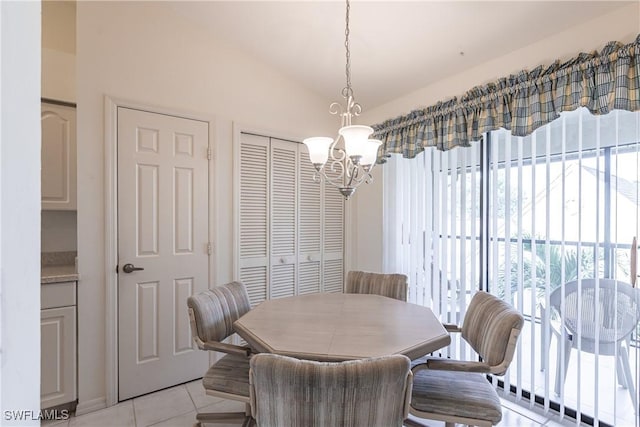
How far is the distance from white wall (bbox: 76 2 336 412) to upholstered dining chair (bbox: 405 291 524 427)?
1.82 meters

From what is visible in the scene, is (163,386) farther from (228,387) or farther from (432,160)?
(432,160)

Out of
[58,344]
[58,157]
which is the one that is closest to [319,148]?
[58,157]

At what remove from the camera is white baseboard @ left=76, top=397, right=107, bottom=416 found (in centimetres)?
215

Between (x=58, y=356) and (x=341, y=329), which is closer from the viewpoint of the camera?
(x=341, y=329)

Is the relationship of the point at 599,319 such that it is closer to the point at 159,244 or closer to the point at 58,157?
the point at 159,244

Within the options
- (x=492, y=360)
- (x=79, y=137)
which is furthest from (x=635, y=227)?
(x=79, y=137)

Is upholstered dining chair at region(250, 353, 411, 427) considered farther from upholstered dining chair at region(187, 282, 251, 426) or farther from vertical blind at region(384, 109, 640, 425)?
vertical blind at region(384, 109, 640, 425)

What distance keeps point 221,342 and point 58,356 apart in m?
1.13

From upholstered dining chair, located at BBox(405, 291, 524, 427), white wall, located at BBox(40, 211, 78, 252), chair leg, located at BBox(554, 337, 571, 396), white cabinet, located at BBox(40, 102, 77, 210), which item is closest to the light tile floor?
chair leg, located at BBox(554, 337, 571, 396)

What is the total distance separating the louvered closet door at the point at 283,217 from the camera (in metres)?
3.08

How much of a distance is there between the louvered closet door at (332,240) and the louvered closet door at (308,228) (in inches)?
2.8

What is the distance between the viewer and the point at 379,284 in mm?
2586

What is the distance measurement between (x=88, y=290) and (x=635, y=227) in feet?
11.1

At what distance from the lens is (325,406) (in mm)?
1026
